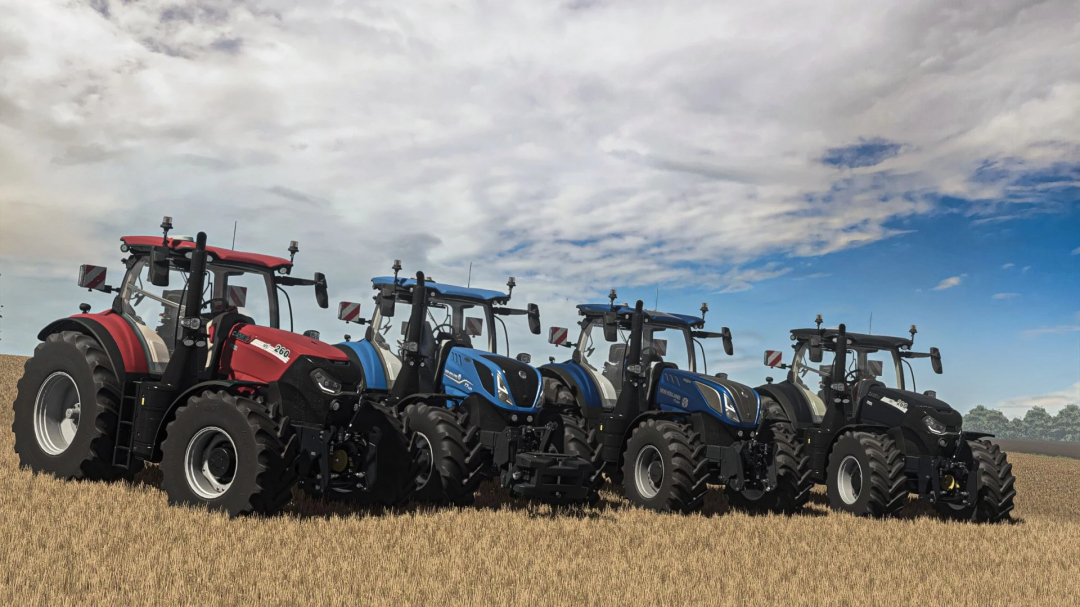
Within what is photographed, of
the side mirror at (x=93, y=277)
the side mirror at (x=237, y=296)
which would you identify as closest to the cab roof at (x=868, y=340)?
the side mirror at (x=237, y=296)

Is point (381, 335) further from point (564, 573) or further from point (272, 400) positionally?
point (564, 573)

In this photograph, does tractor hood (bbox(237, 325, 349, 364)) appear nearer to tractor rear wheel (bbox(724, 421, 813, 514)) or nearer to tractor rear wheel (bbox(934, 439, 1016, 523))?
tractor rear wheel (bbox(724, 421, 813, 514))

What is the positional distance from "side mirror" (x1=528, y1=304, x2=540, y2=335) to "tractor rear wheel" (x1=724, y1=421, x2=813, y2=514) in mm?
3211

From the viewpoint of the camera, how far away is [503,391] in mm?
10203

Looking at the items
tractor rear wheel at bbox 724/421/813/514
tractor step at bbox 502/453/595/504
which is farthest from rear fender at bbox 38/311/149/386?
tractor rear wheel at bbox 724/421/813/514

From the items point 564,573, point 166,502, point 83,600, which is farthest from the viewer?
point 166,502

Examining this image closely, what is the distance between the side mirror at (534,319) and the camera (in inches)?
461

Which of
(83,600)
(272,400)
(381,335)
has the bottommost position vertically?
(83,600)

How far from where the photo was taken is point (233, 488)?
7461 millimetres

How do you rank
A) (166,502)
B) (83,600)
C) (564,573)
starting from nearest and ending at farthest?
1. (83,600)
2. (564,573)
3. (166,502)

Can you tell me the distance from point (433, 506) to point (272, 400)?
6.50 ft

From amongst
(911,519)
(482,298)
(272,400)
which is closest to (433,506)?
(272,400)

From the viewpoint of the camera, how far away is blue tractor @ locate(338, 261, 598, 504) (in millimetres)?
9102

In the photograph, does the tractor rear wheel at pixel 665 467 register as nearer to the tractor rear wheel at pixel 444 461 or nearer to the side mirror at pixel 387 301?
the tractor rear wheel at pixel 444 461
